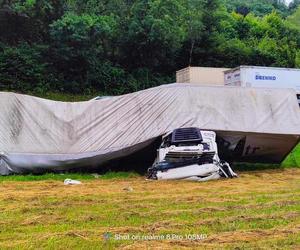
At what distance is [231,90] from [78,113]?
12.6ft

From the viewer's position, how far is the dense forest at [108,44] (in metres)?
32.5

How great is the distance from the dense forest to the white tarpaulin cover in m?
19.7

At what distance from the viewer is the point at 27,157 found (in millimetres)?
11586

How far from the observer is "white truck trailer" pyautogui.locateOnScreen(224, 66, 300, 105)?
25.3m

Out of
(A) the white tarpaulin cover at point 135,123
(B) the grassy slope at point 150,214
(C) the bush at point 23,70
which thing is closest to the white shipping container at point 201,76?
(C) the bush at point 23,70

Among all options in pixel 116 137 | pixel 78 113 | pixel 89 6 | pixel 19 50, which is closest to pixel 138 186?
pixel 116 137

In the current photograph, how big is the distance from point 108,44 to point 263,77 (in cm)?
1461

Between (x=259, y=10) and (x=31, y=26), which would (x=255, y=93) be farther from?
(x=259, y=10)

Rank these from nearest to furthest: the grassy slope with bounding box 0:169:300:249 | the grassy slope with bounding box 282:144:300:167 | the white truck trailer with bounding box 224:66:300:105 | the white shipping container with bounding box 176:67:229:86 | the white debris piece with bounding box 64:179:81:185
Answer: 1. the grassy slope with bounding box 0:169:300:249
2. the white debris piece with bounding box 64:179:81:185
3. the grassy slope with bounding box 282:144:300:167
4. the white truck trailer with bounding box 224:66:300:105
5. the white shipping container with bounding box 176:67:229:86

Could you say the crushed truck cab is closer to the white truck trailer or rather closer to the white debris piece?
the white debris piece

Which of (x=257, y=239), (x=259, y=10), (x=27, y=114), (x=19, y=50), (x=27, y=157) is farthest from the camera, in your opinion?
(x=259, y=10)

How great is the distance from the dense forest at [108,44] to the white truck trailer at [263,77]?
10.9 m

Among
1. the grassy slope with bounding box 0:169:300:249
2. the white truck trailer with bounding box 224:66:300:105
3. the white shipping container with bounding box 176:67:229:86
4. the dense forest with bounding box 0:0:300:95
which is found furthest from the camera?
the dense forest with bounding box 0:0:300:95

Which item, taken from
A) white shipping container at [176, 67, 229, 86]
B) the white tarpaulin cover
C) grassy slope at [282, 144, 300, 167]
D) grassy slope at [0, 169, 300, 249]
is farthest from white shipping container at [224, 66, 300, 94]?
grassy slope at [0, 169, 300, 249]
